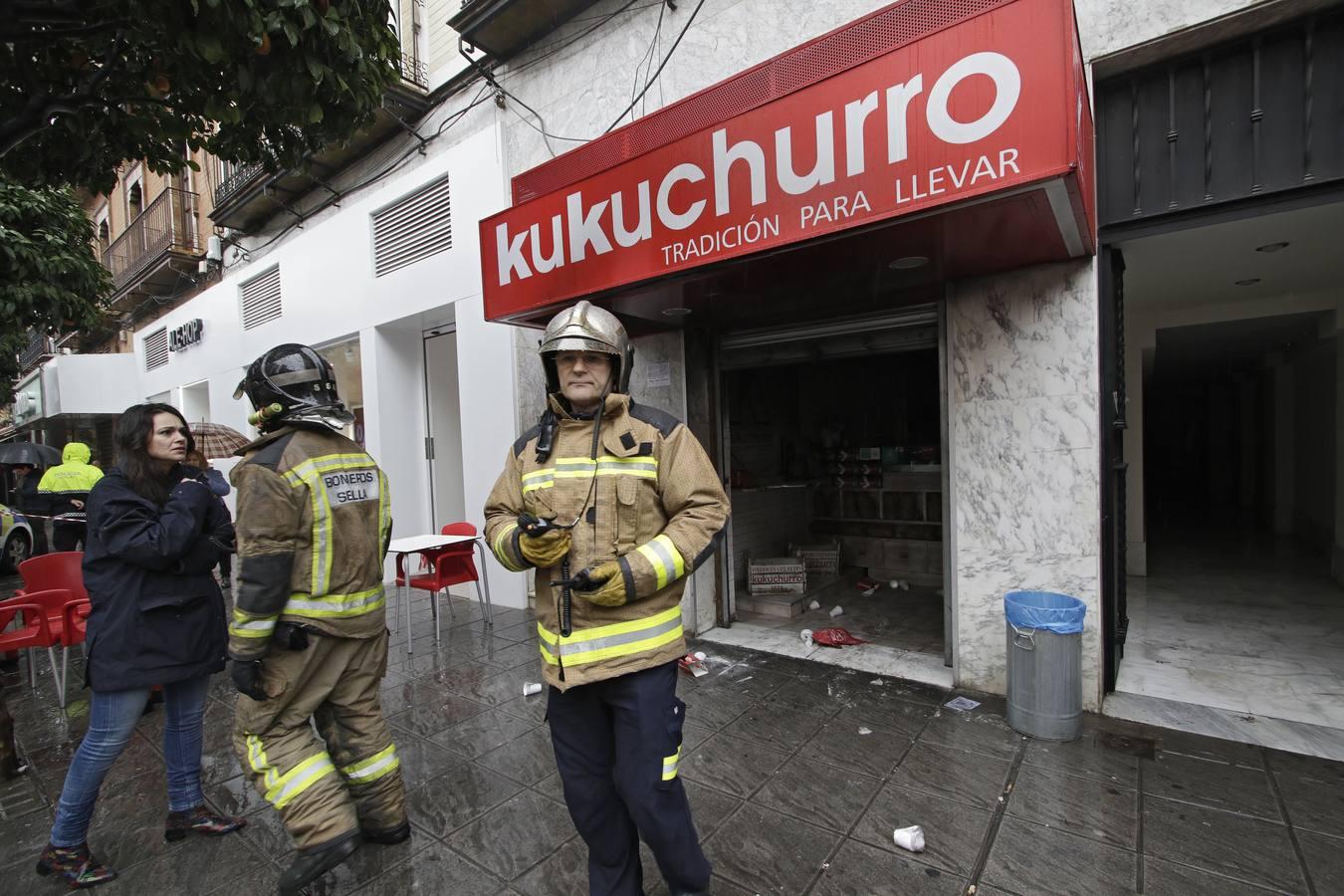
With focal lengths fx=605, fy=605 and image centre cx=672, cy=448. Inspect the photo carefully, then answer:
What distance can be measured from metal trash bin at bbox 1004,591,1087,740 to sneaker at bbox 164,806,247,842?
394 centimetres

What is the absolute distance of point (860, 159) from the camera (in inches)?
112

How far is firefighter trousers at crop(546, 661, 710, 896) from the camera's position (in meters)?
1.85

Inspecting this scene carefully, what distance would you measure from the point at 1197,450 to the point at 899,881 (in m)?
17.8

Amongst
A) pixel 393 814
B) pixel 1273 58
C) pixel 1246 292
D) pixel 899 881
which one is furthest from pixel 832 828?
Answer: pixel 1246 292

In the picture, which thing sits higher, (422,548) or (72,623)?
(422,548)

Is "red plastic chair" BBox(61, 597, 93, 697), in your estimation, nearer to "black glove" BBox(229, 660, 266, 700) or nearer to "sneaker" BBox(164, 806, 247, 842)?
"sneaker" BBox(164, 806, 247, 842)

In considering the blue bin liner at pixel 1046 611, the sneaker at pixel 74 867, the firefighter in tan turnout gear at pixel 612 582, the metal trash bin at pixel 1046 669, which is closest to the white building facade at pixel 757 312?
the blue bin liner at pixel 1046 611

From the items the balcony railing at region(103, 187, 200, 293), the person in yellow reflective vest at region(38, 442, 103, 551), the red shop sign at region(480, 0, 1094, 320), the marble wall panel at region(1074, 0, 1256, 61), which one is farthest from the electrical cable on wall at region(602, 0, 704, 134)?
the balcony railing at region(103, 187, 200, 293)

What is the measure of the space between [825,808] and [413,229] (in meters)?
7.12

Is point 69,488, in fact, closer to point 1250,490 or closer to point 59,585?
point 59,585

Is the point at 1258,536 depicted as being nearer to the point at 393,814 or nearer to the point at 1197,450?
the point at 1197,450

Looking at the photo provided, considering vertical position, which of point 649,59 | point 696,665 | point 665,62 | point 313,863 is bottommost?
point 696,665

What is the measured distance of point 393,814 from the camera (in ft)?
8.37

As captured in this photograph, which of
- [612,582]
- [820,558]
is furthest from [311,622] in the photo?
[820,558]
